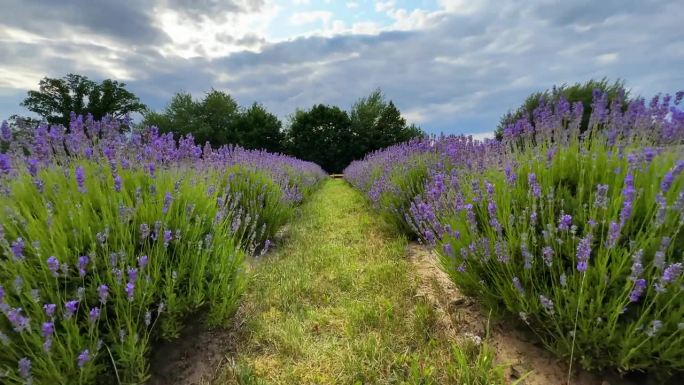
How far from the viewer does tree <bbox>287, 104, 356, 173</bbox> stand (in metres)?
36.7

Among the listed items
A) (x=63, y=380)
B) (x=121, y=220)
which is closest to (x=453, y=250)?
(x=121, y=220)

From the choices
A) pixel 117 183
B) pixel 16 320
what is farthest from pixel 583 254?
pixel 117 183

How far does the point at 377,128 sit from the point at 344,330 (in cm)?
3779

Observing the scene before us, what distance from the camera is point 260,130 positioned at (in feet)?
125

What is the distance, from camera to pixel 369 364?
2141mm

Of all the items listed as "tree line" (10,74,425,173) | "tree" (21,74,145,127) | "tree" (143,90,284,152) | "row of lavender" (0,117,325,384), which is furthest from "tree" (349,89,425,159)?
"row of lavender" (0,117,325,384)

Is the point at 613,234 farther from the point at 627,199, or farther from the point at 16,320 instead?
the point at 16,320

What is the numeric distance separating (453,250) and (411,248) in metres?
1.97

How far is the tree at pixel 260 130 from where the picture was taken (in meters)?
38.0

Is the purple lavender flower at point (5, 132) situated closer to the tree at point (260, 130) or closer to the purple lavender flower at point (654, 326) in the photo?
the purple lavender flower at point (654, 326)

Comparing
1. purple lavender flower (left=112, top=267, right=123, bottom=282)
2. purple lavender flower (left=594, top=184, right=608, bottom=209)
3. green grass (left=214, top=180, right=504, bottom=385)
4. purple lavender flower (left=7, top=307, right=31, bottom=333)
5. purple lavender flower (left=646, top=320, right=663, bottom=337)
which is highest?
purple lavender flower (left=594, top=184, right=608, bottom=209)

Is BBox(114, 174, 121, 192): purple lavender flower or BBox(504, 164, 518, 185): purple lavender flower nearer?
BBox(114, 174, 121, 192): purple lavender flower

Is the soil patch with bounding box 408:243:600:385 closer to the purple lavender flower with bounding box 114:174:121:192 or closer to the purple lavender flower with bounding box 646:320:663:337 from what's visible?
the purple lavender flower with bounding box 646:320:663:337

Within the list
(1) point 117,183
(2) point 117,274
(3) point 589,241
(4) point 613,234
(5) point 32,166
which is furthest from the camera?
(5) point 32,166
